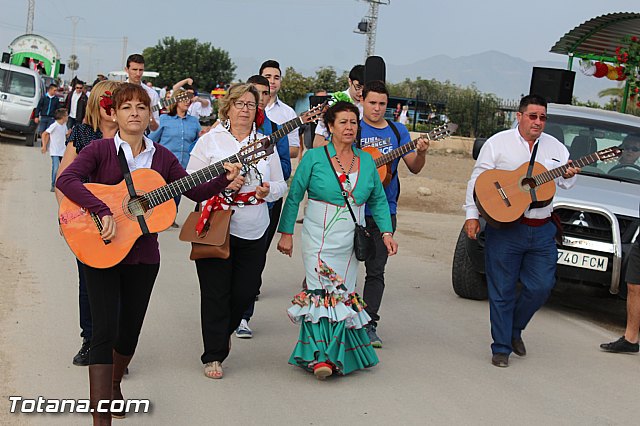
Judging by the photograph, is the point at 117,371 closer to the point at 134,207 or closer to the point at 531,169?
the point at 134,207

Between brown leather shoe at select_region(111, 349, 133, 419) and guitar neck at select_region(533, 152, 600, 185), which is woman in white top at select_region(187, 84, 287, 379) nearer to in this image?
brown leather shoe at select_region(111, 349, 133, 419)

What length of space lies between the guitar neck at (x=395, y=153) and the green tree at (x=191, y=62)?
84.7 metres

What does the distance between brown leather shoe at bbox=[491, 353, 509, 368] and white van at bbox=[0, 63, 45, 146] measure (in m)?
22.8

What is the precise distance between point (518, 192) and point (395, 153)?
103 centimetres

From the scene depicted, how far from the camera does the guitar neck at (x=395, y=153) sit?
7.51m

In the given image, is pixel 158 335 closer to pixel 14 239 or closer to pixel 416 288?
pixel 416 288

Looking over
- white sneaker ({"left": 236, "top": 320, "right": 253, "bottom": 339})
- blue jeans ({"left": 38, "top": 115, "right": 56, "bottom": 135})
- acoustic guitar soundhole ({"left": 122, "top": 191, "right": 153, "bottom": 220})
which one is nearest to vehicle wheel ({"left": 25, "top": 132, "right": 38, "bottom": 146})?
blue jeans ({"left": 38, "top": 115, "right": 56, "bottom": 135})

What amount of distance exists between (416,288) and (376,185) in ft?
11.5

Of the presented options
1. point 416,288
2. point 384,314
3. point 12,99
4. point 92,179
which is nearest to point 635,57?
point 416,288

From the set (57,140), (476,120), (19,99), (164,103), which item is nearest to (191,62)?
(476,120)

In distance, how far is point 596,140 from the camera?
33.7ft

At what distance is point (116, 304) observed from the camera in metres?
5.32

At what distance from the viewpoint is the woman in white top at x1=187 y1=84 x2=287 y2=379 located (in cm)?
663

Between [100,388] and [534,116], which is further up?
[534,116]
